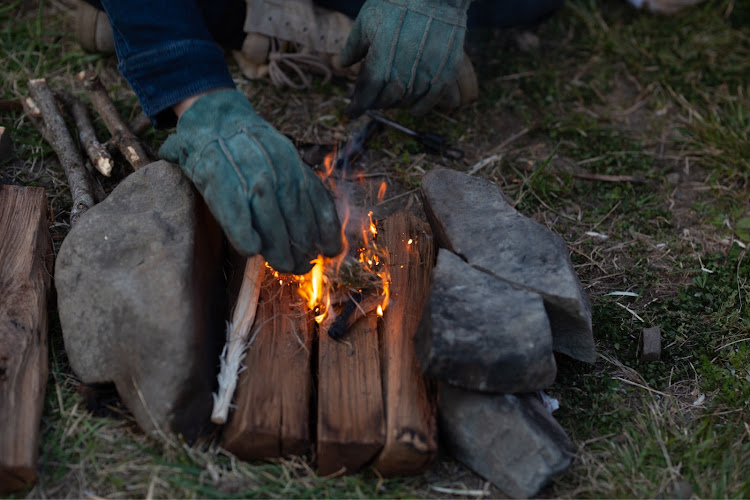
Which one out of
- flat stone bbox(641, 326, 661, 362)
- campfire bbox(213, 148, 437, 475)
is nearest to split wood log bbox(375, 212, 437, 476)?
campfire bbox(213, 148, 437, 475)

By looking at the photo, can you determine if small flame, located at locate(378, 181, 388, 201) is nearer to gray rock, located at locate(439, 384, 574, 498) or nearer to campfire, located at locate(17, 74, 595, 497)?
campfire, located at locate(17, 74, 595, 497)

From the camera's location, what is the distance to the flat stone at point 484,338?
2.14m

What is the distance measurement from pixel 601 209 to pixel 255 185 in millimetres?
1994

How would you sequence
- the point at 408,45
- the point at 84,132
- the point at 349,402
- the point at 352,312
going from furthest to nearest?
the point at 84,132
the point at 408,45
the point at 352,312
the point at 349,402

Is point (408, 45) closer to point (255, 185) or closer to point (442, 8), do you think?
point (442, 8)

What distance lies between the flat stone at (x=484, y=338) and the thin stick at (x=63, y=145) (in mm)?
1633

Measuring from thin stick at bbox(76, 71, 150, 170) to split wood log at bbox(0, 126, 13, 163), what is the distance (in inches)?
17.1

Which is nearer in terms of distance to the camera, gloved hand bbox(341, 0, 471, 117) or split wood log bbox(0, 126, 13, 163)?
gloved hand bbox(341, 0, 471, 117)

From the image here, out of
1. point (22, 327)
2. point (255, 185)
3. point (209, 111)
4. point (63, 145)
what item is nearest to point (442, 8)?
point (209, 111)

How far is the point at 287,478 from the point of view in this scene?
85.9 inches

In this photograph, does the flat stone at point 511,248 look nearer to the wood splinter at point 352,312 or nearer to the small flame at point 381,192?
the wood splinter at point 352,312

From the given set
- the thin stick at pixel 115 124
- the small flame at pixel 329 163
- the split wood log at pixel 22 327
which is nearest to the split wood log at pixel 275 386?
the split wood log at pixel 22 327

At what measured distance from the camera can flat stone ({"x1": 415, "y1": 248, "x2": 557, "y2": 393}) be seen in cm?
214

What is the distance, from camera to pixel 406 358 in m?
2.37
